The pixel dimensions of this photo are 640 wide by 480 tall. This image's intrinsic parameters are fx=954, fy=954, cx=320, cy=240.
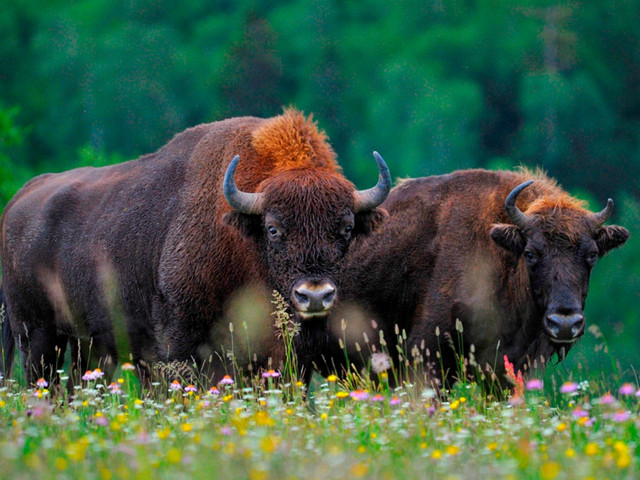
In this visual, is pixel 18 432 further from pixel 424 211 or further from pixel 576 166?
pixel 576 166

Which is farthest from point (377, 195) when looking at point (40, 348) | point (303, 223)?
point (40, 348)

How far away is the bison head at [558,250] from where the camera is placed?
24.7 feet

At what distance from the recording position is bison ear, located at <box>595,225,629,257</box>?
8.14 m

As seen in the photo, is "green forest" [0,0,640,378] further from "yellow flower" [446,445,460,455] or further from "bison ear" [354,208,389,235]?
"yellow flower" [446,445,460,455]

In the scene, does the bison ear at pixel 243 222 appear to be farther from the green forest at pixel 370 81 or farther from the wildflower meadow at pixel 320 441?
the green forest at pixel 370 81

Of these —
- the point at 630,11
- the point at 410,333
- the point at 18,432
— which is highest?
the point at 630,11

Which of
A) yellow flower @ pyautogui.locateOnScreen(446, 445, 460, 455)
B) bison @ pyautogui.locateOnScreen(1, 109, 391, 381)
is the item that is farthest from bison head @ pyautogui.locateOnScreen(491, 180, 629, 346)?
yellow flower @ pyautogui.locateOnScreen(446, 445, 460, 455)

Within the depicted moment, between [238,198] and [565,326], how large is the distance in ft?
9.00

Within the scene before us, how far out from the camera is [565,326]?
7.46 m

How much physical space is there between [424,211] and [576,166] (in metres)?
25.8

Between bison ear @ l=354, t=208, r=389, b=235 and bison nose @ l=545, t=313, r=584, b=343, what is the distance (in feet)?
5.15

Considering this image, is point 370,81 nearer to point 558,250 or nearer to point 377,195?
point 558,250

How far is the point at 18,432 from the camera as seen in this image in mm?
4531

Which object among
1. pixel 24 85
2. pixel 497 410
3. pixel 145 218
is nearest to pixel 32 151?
pixel 24 85
